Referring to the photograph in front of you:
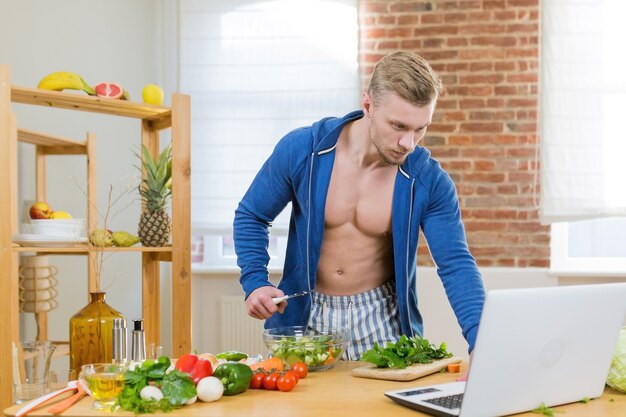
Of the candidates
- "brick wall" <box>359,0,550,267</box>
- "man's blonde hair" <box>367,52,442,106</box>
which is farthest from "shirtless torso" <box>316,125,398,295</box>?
"brick wall" <box>359,0,550,267</box>

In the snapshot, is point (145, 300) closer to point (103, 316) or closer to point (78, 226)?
point (78, 226)

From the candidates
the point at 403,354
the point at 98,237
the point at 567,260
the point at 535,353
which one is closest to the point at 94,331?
the point at 98,237

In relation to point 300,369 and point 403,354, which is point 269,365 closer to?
point 300,369

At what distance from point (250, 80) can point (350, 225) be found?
271cm

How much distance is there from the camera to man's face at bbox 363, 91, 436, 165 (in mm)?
2275

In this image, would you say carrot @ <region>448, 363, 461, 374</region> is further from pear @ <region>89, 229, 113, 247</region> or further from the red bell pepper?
pear @ <region>89, 229, 113, 247</region>

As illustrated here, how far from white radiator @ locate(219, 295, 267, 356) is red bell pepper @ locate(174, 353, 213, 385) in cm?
333

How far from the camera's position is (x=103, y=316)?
8.13ft

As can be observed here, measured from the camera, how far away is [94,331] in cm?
247

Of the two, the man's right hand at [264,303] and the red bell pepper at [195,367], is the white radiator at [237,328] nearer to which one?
the man's right hand at [264,303]

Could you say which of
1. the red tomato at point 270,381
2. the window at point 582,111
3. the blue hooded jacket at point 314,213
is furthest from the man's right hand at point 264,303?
the window at point 582,111

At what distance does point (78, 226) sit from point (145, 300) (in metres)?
0.54

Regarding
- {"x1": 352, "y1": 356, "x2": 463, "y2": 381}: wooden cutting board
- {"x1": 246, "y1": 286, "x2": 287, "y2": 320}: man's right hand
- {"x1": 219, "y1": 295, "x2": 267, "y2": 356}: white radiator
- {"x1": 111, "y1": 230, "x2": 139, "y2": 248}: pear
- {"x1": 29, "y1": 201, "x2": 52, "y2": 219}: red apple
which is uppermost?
{"x1": 29, "y1": 201, "x2": 52, "y2": 219}: red apple

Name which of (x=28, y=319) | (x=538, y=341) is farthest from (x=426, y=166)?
(x=28, y=319)
